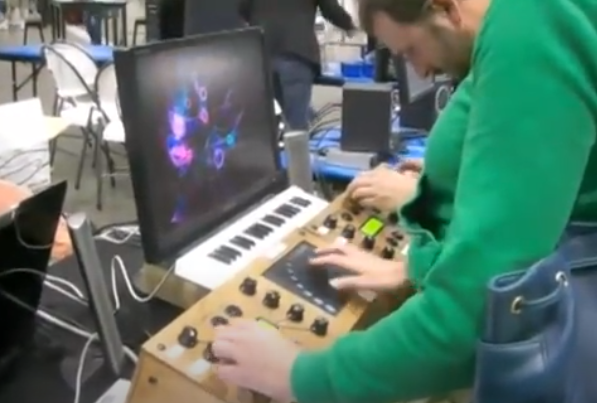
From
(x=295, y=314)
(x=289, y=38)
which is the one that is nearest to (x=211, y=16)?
(x=289, y=38)

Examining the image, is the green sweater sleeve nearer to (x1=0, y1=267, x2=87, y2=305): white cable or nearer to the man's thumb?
the man's thumb

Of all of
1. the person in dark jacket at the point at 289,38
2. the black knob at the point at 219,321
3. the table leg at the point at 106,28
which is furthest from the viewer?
the table leg at the point at 106,28

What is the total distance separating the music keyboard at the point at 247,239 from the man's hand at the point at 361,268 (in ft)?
0.28

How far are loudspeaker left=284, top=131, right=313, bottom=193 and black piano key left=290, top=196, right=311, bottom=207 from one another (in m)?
0.12

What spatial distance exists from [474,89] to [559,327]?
0.21 metres

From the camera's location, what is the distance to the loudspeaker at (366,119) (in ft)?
7.47

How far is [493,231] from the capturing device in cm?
69

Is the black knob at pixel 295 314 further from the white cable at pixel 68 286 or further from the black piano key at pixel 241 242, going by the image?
the white cable at pixel 68 286

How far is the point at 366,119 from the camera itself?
7.56ft

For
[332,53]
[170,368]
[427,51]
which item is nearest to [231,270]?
[170,368]

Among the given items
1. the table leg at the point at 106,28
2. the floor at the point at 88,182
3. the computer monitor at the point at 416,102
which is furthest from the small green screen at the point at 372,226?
the table leg at the point at 106,28

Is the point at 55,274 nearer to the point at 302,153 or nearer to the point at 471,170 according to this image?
the point at 302,153

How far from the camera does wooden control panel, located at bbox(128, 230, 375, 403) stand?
901 millimetres

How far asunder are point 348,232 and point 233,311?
373mm
